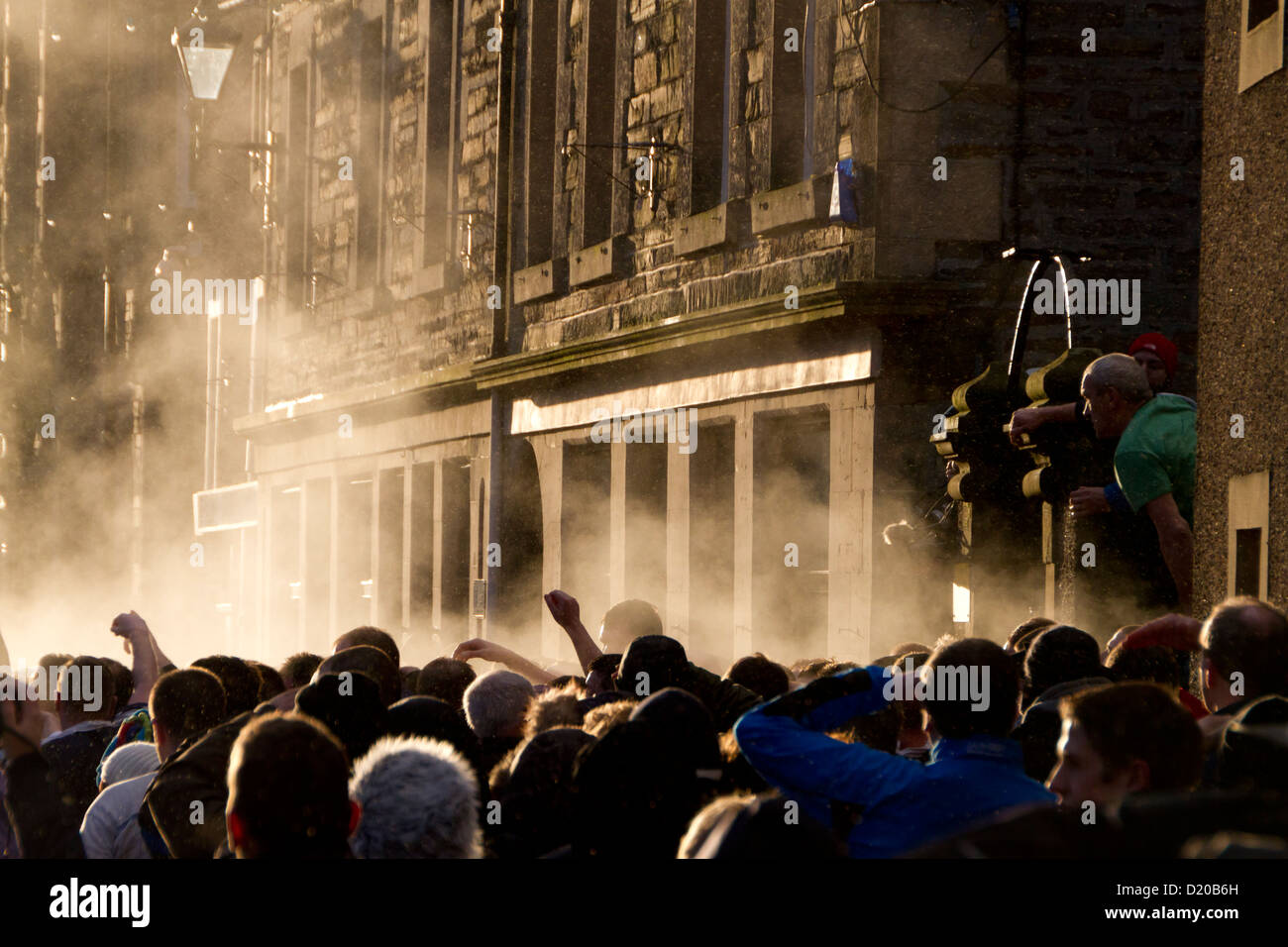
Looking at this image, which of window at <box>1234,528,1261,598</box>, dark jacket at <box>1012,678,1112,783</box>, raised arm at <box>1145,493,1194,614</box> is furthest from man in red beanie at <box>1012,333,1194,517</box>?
dark jacket at <box>1012,678,1112,783</box>

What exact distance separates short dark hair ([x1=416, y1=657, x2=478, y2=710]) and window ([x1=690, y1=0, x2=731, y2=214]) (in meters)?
8.07

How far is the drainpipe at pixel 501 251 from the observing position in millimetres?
18250

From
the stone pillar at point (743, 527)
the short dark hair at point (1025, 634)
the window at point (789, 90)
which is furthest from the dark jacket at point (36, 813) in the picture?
the window at point (789, 90)

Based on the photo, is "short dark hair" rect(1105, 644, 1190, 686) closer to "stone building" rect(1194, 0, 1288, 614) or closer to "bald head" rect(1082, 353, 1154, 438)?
"stone building" rect(1194, 0, 1288, 614)

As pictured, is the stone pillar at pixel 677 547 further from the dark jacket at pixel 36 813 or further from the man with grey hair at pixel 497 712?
the dark jacket at pixel 36 813

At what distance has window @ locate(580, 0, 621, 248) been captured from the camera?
16.7 m

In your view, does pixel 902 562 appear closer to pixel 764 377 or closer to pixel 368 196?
pixel 764 377

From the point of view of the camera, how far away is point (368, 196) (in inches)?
881

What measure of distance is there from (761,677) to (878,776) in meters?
2.39

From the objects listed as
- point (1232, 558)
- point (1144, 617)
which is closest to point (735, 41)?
point (1144, 617)

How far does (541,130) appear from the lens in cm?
1794

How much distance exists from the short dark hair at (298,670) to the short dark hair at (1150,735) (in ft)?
15.5

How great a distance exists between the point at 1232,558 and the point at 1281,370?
2.82 feet

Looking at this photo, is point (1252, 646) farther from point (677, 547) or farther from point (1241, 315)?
point (677, 547)
